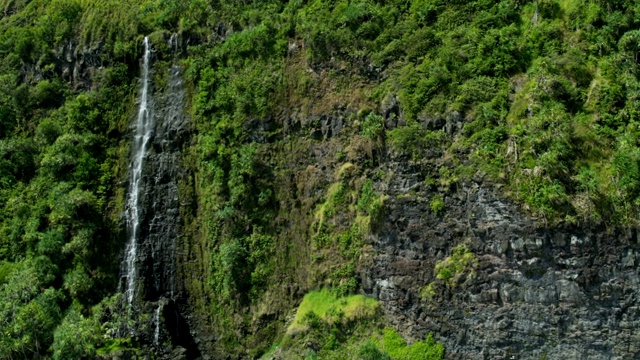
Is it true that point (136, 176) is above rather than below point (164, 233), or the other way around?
above

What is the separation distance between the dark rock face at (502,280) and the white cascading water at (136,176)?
12.4 meters

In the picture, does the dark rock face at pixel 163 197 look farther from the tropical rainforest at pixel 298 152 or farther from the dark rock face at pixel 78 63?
the dark rock face at pixel 78 63

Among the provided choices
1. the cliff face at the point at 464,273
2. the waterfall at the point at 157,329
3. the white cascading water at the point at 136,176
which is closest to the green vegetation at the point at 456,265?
the cliff face at the point at 464,273

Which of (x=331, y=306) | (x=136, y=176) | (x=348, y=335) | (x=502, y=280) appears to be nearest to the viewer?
(x=502, y=280)

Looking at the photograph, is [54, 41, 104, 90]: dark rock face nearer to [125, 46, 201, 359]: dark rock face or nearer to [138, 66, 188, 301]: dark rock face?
[125, 46, 201, 359]: dark rock face

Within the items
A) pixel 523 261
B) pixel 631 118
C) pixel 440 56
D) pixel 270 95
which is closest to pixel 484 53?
pixel 440 56

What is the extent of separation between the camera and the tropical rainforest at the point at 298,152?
21141 mm

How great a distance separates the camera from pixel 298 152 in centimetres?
2812

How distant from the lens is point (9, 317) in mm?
26031

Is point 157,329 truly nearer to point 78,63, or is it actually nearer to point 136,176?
point 136,176

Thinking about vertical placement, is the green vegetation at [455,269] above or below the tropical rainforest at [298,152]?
below

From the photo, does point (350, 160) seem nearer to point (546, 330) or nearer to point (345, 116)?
point (345, 116)

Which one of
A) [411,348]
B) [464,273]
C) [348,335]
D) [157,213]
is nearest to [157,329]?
[157,213]

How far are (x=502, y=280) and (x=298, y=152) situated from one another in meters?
11.7
